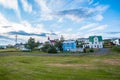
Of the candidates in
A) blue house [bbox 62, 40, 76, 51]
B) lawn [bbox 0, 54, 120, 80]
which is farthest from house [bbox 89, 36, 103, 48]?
lawn [bbox 0, 54, 120, 80]

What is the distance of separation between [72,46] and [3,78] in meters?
90.2

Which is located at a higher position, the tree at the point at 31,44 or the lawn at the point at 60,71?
the tree at the point at 31,44

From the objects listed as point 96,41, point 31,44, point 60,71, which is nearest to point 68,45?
point 31,44

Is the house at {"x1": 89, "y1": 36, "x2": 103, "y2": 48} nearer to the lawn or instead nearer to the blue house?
the blue house

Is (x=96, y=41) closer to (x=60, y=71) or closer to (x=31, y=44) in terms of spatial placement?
(x=31, y=44)

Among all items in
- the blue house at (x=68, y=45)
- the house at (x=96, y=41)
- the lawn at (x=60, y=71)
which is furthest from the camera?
the house at (x=96, y=41)

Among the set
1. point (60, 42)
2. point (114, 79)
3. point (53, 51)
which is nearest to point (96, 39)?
point (60, 42)

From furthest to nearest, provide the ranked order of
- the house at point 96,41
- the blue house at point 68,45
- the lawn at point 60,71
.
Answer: the house at point 96,41 → the blue house at point 68,45 → the lawn at point 60,71

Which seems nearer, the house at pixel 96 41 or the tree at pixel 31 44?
the tree at pixel 31 44

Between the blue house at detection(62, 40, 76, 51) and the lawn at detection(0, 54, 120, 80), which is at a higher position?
the blue house at detection(62, 40, 76, 51)

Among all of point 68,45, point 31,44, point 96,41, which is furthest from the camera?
point 96,41

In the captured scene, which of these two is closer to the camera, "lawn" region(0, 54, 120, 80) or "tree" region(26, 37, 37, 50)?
"lawn" region(0, 54, 120, 80)

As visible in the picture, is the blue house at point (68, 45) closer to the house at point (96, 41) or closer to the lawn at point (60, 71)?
the house at point (96, 41)

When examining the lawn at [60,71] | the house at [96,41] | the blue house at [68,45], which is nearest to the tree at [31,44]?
the blue house at [68,45]
